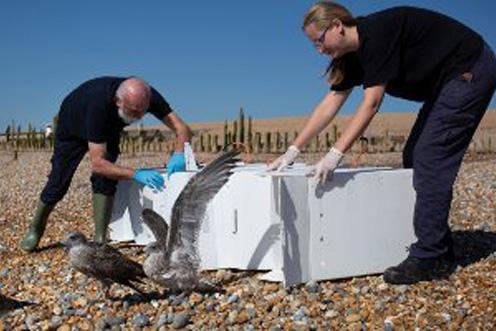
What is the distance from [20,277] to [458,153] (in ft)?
12.7

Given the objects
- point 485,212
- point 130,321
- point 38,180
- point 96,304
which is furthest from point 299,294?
point 38,180

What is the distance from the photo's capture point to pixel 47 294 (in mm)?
5336

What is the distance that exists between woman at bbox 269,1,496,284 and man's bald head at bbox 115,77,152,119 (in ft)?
5.53

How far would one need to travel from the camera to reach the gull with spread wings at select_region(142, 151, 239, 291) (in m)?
4.52

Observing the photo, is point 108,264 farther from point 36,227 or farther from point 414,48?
point 414,48

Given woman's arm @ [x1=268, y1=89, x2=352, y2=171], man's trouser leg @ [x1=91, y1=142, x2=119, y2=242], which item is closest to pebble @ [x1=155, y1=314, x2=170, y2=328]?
woman's arm @ [x1=268, y1=89, x2=352, y2=171]

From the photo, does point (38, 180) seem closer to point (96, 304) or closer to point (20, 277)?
point (20, 277)

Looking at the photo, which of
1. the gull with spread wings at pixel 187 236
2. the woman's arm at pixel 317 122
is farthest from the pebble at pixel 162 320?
the woman's arm at pixel 317 122

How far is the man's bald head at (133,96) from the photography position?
572 centimetres

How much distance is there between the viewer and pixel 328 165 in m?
4.73

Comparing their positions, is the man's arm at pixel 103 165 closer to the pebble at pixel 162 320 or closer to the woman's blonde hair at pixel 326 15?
the pebble at pixel 162 320

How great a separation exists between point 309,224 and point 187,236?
36.3 inches

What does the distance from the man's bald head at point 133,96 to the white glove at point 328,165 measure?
1773mm

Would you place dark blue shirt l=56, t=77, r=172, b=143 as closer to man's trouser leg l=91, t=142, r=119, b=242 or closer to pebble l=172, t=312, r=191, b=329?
man's trouser leg l=91, t=142, r=119, b=242
